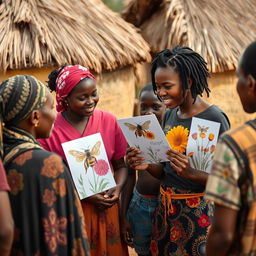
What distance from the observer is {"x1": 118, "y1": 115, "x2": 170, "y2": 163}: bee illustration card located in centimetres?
335

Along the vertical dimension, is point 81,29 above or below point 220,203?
above

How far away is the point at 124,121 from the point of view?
3.40m

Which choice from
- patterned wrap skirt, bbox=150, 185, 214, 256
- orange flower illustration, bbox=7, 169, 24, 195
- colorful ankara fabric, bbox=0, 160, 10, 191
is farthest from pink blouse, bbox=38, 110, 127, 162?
colorful ankara fabric, bbox=0, 160, 10, 191

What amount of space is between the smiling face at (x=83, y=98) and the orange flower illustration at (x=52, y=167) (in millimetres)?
1006

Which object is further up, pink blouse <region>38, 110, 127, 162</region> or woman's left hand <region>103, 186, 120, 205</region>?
pink blouse <region>38, 110, 127, 162</region>

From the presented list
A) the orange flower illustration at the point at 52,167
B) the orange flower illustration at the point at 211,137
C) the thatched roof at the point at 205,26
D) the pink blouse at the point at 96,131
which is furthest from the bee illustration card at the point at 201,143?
the thatched roof at the point at 205,26

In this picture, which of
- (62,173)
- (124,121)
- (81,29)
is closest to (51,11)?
(81,29)

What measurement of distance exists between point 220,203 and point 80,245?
2.69 ft

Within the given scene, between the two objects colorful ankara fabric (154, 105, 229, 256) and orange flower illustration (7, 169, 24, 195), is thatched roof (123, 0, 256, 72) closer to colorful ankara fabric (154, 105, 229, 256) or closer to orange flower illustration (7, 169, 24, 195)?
colorful ankara fabric (154, 105, 229, 256)

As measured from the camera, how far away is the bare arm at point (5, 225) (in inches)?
93.6

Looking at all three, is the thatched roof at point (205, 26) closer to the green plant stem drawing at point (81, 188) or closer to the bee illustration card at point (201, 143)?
the bee illustration card at point (201, 143)

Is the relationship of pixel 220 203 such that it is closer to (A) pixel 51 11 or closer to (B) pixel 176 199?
(B) pixel 176 199

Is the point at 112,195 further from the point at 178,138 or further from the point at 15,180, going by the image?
the point at 15,180

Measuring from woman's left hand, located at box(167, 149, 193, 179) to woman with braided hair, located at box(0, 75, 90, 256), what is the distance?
0.85m
